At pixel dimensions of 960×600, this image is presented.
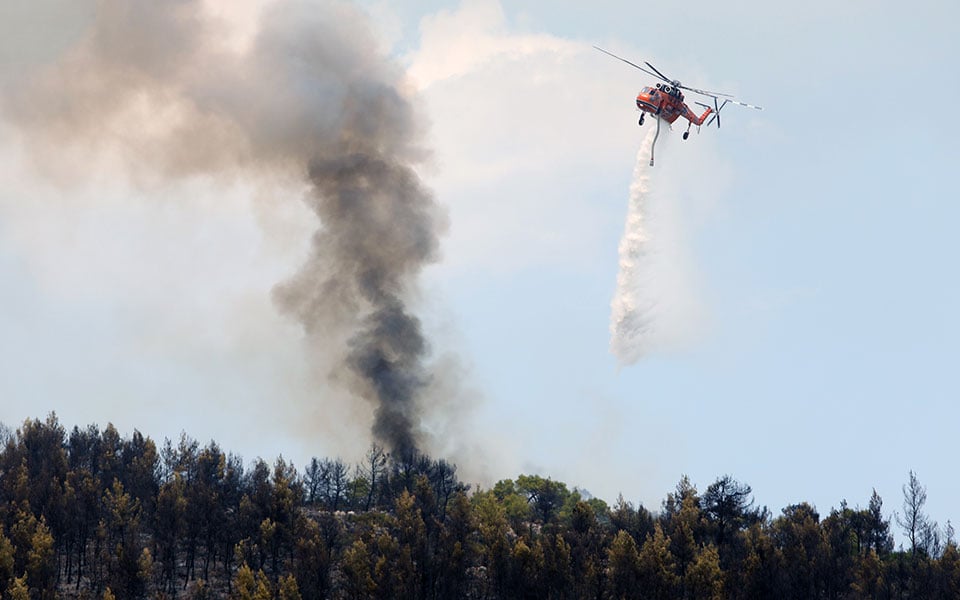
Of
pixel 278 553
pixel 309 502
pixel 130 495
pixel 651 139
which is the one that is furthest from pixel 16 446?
pixel 651 139

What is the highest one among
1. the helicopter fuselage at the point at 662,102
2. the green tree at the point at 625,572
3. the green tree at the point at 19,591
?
the helicopter fuselage at the point at 662,102

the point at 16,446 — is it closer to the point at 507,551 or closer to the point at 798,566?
the point at 507,551

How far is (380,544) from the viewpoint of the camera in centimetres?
9406

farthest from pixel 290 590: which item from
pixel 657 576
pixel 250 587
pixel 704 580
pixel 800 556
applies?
pixel 800 556

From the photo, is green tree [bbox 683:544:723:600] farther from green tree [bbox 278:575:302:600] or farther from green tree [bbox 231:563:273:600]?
green tree [bbox 231:563:273:600]

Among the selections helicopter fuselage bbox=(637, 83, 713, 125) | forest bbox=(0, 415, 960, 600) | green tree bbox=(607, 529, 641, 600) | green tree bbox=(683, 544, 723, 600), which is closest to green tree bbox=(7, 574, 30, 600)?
forest bbox=(0, 415, 960, 600)

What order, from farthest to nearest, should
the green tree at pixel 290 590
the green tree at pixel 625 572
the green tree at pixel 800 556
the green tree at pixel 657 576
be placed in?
the green tree at pixel 800 556 → the green tree at pixel 625 572 → the green tree at pixel 657 576 → the green tree at pixel 290 590

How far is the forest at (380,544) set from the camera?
89.2 meters

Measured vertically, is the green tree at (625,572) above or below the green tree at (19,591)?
above

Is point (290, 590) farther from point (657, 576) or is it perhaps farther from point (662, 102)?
point (662, 102)

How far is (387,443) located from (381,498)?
62.0 feet

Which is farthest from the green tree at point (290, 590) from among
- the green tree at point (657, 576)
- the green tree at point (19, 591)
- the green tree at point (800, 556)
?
the green tree at point (800, 556)

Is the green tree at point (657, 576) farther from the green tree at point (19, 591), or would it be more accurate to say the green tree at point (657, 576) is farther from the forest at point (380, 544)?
the green tree at point (19, 591)

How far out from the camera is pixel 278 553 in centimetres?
10162
